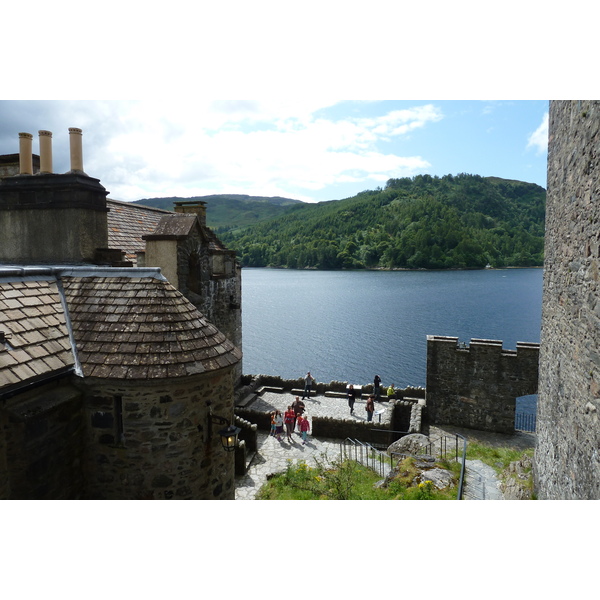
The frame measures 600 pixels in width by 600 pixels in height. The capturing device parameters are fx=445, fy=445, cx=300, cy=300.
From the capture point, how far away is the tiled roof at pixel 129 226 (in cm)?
1350

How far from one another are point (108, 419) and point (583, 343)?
641 cm

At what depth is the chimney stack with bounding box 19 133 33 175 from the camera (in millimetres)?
9523

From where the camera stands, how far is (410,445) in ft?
48.5

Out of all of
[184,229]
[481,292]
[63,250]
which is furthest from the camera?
[481,292]

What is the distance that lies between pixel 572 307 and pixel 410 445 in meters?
9.48

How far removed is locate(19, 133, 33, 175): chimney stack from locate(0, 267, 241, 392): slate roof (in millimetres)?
3773

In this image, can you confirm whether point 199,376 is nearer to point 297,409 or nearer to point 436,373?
point 297,409

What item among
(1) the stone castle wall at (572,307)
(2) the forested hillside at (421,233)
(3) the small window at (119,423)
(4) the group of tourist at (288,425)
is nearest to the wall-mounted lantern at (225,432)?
(3) the small window at (119,423)

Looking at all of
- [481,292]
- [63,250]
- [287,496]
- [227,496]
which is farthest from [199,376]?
[481,292]

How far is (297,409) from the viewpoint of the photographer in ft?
56.7

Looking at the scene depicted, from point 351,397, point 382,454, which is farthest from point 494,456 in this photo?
point 351,397

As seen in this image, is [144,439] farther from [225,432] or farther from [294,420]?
[294,420]

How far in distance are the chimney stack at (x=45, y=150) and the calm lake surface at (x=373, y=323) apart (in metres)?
24.5

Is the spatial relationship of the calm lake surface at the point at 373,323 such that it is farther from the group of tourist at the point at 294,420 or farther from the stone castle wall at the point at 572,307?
the stone castle wall at the point at 572,307
